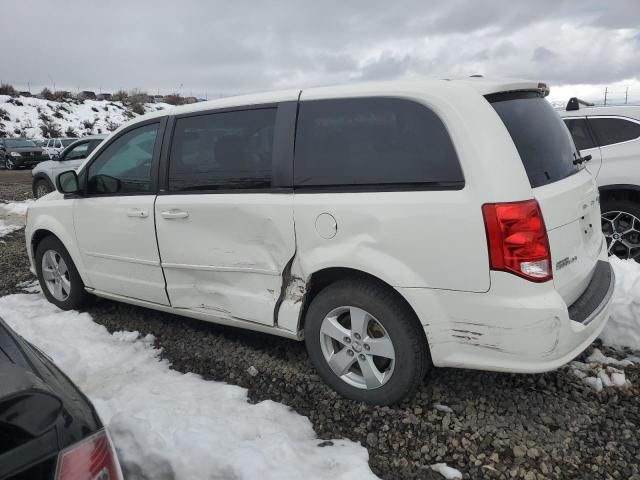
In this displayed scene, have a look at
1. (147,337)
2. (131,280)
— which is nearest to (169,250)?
(131,280)

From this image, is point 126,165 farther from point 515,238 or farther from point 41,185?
point 41,185

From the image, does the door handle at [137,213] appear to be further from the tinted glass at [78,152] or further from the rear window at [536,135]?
the tinted glass at [78,152]

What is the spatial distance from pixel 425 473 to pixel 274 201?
1.65 metres

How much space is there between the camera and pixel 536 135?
2.72m

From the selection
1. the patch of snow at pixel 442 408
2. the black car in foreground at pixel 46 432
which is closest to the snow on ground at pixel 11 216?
the patch of snow at pixel 442 408

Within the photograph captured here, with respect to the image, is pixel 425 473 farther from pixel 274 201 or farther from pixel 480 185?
pixel 274 201

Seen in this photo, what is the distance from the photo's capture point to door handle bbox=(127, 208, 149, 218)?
3.62 metres

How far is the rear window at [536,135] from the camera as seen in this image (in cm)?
256

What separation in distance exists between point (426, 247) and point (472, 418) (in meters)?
1.05

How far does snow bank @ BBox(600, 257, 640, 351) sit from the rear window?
1.30 m

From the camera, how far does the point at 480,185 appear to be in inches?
93.4

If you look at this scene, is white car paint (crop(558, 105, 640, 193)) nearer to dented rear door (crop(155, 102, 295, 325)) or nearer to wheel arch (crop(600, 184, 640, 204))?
wheel arch (crop(600, 184, 640, 204))

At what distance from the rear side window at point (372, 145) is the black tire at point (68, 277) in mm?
2639

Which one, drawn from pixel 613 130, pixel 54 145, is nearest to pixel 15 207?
pixel 613 130
